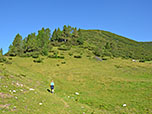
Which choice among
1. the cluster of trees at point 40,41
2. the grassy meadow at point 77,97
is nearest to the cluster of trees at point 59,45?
the cluster of trees at point 40,41

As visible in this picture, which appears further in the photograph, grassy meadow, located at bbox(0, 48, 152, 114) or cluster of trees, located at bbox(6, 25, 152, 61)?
cluster of trees, located at bbox(6, 25, 152, 61)

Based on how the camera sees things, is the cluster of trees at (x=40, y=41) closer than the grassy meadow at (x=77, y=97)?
No

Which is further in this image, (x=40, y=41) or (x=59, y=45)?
(x=59, y=45)

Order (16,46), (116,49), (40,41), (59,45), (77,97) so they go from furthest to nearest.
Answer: (116,49) < (59,45) < (40,41) < (16,46) < (77,97)

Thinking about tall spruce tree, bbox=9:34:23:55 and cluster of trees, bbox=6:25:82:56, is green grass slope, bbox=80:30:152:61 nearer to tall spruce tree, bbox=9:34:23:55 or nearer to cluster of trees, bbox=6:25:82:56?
cluster of trees, bbox=6:25:82:56

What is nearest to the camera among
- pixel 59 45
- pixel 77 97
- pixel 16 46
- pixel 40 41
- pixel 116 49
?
pixel 77 97

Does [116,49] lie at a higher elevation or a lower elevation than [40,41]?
lower

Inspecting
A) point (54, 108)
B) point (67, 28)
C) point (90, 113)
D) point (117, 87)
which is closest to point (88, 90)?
point (117, 87)

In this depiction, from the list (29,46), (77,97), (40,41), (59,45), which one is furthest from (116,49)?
(77,97)

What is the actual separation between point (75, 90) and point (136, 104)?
36.1ft

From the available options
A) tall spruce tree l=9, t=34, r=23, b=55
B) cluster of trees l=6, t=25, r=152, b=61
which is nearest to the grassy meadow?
cluster of trees l=6, t=25, r=152, b=61

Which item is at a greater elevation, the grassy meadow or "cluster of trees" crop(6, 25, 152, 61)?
"cluster of trees" crop(6, 25, 152, 61)

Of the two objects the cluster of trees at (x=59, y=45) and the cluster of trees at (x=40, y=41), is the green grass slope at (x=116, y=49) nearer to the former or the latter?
the cluster of trees at (x=59, y=45)

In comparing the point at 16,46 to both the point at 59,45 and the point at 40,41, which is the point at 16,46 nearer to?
the point at 40,41
